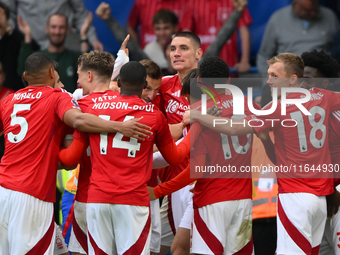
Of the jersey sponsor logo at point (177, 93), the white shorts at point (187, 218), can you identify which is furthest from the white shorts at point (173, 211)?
the jersey sponsor logo at point (177, 93)

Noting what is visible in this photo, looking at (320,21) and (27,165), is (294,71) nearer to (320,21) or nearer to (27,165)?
(27,165)

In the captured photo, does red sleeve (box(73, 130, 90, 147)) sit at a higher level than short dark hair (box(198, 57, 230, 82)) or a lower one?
lower

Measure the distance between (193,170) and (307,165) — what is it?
1.09 metres

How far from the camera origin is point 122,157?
170 inches

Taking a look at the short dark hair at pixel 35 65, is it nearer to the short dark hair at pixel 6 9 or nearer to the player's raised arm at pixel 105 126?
the player's raised arm at pixel 105 126

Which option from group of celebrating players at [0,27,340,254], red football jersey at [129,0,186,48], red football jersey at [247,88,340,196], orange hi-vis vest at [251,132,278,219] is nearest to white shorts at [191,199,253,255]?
group of celebrating players at [0,27,340,254]

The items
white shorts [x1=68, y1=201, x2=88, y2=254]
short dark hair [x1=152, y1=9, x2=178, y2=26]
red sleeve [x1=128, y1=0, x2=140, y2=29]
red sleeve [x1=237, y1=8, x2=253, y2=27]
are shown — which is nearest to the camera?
white shorts [x1=68, y1=201, x2=88, y2=254]

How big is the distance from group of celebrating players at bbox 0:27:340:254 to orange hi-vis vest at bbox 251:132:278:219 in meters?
1.02

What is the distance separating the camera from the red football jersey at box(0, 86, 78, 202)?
454cm

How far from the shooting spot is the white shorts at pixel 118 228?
429 centimetres

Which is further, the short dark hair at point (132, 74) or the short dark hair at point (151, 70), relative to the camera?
the short dark hair at point (151, 70)

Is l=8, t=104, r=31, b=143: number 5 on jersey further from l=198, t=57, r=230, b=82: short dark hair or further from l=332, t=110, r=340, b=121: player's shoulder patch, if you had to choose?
l=332, t=110, r=340, b=121: player's shoulder patch

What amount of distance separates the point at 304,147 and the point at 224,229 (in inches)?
43.5

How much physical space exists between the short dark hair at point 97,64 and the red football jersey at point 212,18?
15.0 feet
